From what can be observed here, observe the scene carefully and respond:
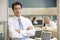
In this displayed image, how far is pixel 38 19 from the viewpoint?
162 cm

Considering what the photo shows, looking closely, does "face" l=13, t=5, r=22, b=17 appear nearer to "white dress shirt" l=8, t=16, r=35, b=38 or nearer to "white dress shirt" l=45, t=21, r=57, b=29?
"white dress shirt" l=8, t=16, r=35, b=38

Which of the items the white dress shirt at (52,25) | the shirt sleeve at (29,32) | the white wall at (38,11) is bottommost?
the shirt sleeve at (29,32)

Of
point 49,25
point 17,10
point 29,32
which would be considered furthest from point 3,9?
point 49,25

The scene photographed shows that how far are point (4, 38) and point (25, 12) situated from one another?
0.38 meters

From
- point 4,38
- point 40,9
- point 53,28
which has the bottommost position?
point 4,38

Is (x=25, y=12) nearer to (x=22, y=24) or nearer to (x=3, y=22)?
(x=22, y=24)

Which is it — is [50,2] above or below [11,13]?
above

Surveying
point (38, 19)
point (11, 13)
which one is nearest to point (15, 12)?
point (11, 13)

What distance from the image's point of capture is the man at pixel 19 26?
61.9 inches

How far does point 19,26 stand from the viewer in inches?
62.8

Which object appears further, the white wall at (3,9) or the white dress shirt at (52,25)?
the white dress shirt at (52,25)

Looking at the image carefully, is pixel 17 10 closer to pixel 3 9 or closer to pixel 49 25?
pixel 3 9

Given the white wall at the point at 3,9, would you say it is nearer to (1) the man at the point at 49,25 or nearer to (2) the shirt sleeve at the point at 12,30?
(2) the shirt sleeve at the point at 12,30

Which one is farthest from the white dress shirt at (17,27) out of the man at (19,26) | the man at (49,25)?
the man at (49,25)
